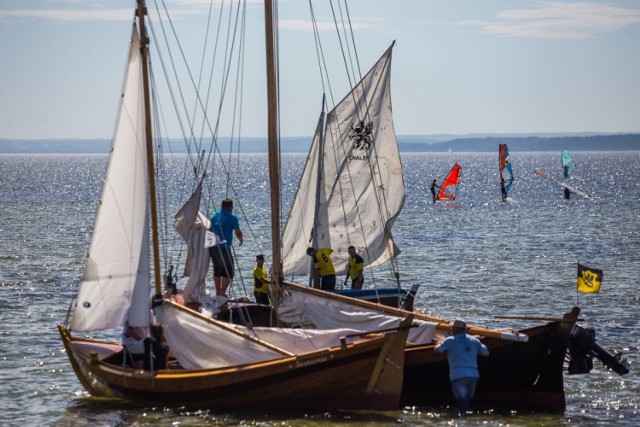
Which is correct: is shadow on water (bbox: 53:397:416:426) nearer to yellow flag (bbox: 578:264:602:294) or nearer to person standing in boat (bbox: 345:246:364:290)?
yellow flag (bbox: 578:264:602:294)

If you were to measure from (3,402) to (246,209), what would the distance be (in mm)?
68417

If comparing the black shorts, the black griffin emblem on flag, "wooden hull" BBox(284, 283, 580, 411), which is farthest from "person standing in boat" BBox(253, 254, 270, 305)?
the black griffin emblem on flag

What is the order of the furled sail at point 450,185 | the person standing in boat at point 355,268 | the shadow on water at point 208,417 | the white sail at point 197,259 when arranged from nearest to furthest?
1. the shadow on water at point 208,417
2. the white sail at point 197,259
3. the person standing in boat at point 355,268
4. the furled sail at point 450,185

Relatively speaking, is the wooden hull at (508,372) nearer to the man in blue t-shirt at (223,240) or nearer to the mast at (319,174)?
the man in blue t-shirt at (223,240)

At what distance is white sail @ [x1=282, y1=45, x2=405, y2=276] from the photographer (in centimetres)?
3366

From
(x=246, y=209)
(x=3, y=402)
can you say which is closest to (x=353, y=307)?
(x=3, y=402)

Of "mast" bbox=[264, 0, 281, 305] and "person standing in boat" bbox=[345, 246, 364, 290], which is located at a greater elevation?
"mast" bbox=[264, 0, 281, 305]

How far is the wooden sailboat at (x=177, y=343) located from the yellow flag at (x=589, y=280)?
4368 millimetres

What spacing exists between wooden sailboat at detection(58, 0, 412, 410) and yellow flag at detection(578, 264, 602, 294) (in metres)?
4.37

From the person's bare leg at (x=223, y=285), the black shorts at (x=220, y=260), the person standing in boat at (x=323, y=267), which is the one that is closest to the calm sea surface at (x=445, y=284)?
the black shorts at (x=220, y=260)

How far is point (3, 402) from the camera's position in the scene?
2422cm

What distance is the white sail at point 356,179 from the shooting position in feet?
110

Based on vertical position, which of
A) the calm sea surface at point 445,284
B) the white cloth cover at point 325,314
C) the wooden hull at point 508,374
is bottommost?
the calm sea surface at point 445,284

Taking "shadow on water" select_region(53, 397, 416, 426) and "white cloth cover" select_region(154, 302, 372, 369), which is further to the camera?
"white cloth cover" select_region(154, 302, 372, 369)
